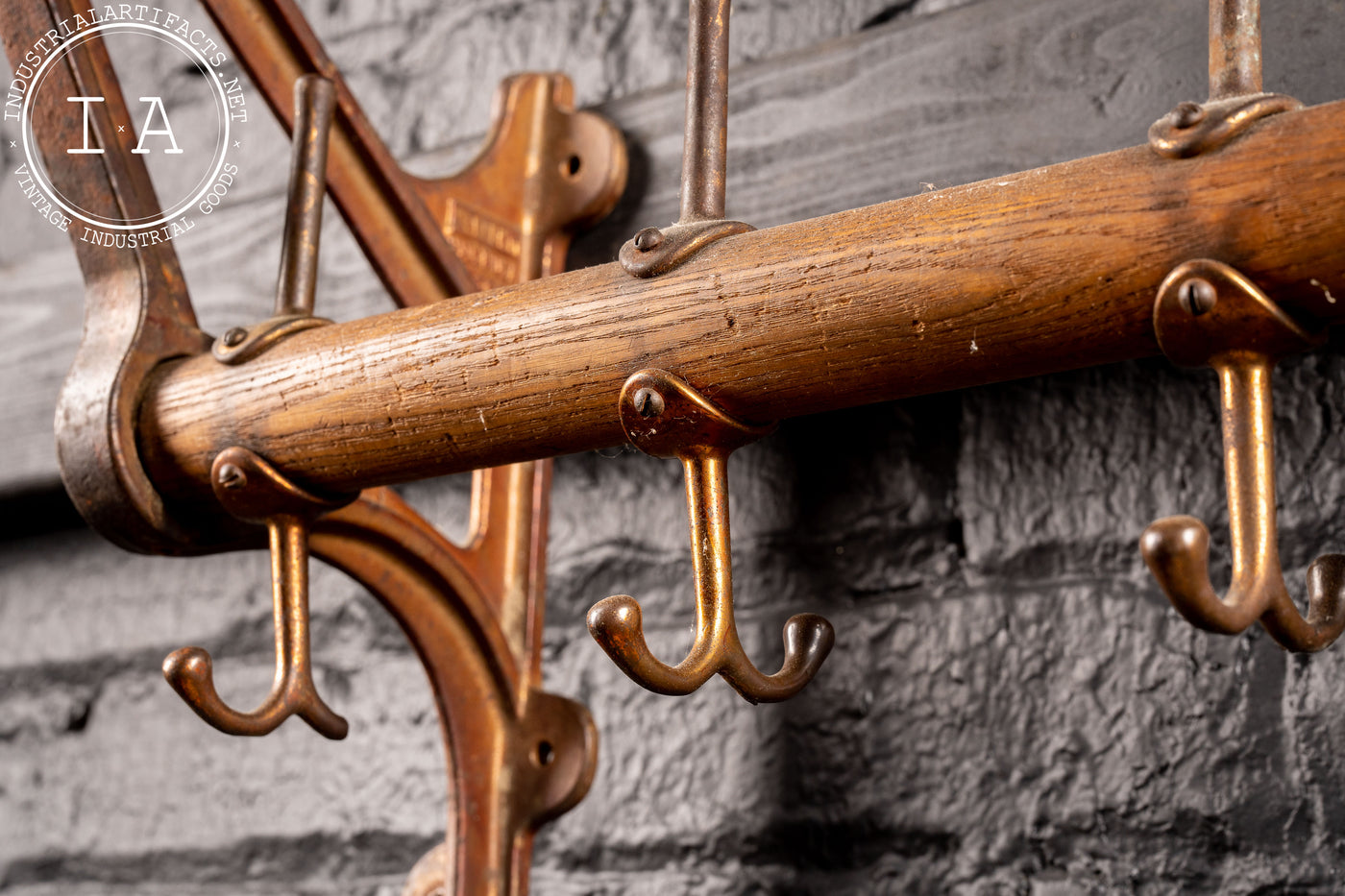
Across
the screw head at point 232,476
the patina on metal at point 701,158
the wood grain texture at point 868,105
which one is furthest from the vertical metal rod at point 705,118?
the screw head at point 232,476

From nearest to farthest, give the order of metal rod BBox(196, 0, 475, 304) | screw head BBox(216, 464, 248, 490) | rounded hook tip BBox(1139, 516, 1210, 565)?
rounded hook tip BBox(1139, 516, 1210, 565), screw head BBox(216, 464, 248, 490), metal rod BBox(196, 0, 475, 304)

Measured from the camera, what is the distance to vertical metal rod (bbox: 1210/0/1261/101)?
429 millimetres

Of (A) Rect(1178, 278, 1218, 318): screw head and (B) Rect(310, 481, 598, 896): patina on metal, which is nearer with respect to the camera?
(A) Rect(1178, 278, 1218, 318): screw head

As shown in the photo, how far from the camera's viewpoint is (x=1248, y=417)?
412 mm

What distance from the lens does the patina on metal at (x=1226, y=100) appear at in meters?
0.41

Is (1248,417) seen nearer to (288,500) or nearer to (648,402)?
(648,402)

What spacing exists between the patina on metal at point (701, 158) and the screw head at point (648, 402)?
0.15 feet

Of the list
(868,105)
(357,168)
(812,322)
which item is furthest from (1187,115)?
(357,168)

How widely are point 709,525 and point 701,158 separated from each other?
140 mm

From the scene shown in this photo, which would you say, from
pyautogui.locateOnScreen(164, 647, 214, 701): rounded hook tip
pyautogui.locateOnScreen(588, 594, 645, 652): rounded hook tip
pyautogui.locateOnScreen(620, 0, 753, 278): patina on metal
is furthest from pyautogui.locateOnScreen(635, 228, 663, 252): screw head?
pyautogui.locateOnScreen(164, 647, 214, 701): rounded hook tip

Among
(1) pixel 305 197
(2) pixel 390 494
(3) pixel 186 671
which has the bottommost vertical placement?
(3) pixel 186 671

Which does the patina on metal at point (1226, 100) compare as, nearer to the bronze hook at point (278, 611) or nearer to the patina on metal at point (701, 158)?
the patina on metal at point (701, 158)

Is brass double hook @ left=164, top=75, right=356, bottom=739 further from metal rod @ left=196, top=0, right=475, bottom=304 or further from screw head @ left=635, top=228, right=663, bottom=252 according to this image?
screw head @ left=635, top=228, right=663, bottom=252

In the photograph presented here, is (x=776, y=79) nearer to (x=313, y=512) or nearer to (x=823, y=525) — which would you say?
(x=823, y=525)
